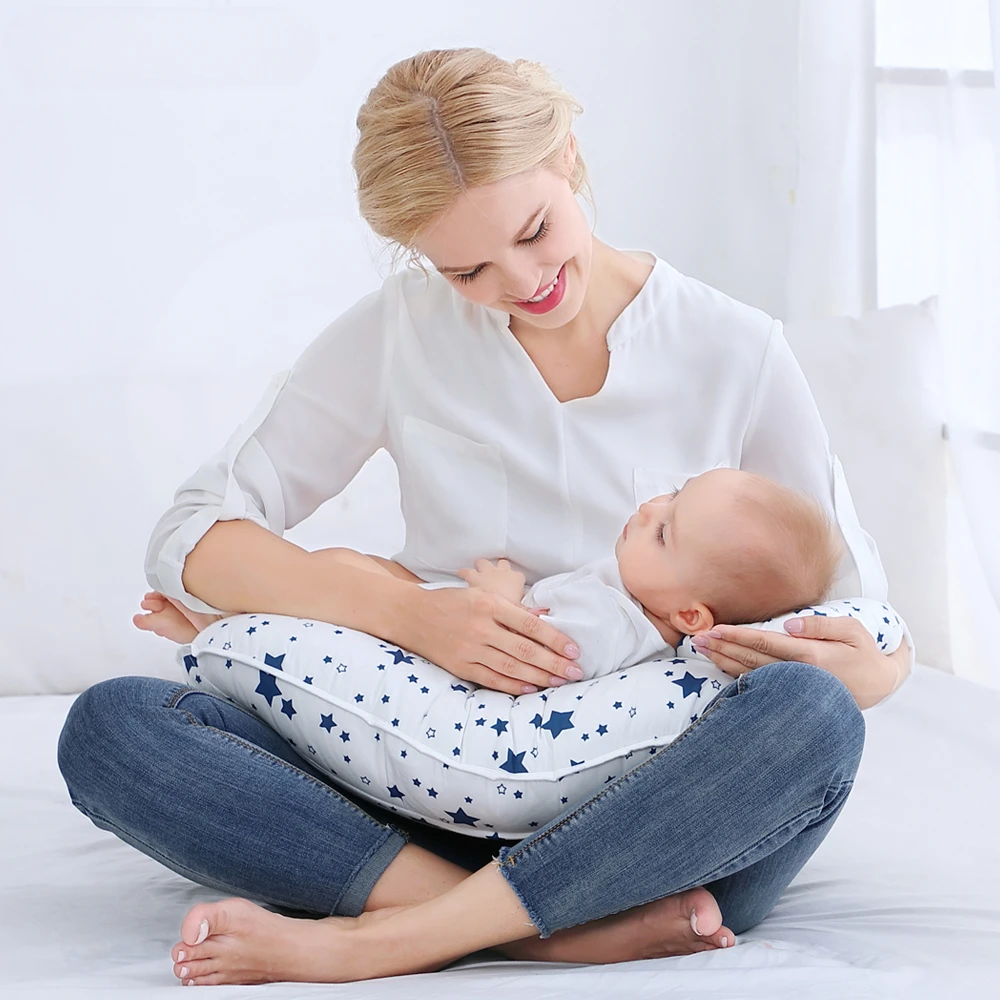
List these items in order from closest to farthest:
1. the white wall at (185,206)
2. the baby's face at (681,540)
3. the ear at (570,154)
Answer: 1. the baby's face at (681,540)
2. the ear at (570,154)
3. the white wall at (185,206)

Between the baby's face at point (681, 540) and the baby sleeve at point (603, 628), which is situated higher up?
the baby's face at point (681, 540)

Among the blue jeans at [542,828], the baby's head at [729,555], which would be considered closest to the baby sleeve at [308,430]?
the blue jeans at [542,828]

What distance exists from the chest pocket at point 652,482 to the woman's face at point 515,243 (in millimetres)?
212

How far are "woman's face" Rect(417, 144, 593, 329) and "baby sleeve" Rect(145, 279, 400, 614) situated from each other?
227mm

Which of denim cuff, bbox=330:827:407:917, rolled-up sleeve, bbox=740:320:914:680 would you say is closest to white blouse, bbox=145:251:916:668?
rolled-up sleeve, bbox=740:320:914:680

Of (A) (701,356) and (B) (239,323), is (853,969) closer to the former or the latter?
(A) (701,356)

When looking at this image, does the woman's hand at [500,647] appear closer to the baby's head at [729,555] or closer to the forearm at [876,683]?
the baby's head at [729,555]

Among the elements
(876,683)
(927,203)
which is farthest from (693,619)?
(927,203)

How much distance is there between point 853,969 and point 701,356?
2.25ft

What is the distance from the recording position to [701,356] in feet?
4.63

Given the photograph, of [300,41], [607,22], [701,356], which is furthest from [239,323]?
[701,356]

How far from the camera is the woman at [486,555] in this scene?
1.02 m

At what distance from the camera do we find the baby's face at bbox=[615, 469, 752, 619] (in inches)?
46.9

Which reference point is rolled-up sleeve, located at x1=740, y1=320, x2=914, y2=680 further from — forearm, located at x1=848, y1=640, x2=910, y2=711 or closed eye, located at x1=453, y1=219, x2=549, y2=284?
closed eye, located at x1=453, y1=219, x2=549, y2=284
